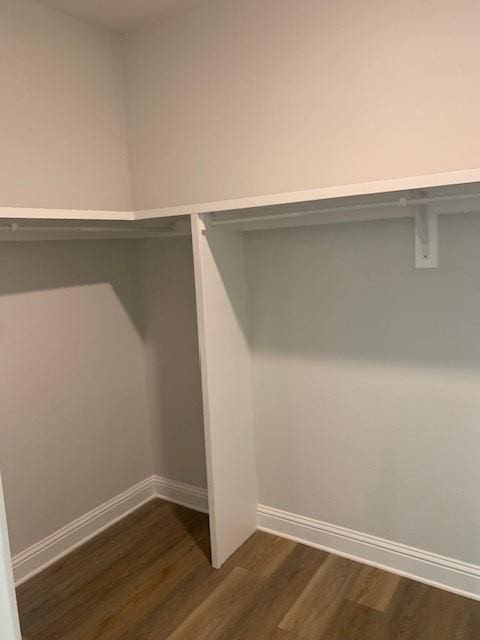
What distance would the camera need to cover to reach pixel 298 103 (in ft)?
6.78

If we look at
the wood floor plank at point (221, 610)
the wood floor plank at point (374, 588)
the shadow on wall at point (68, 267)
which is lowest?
the wood floor plank at point (221, 610)

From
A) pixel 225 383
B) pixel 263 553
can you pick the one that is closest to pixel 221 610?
pixel 263 553

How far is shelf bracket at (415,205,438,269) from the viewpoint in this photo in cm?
188

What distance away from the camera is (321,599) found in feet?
6.82

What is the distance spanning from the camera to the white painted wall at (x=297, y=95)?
5.81 feet

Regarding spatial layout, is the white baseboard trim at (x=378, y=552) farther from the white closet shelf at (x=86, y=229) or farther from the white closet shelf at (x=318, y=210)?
the white closet shelf at (x=86, y=229)

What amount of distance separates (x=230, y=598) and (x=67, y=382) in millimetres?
1223

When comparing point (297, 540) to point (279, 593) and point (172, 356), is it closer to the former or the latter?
point (279, 593)

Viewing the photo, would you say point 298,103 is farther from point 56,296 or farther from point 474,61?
point 56,296

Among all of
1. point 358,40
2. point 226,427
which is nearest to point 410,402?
point 226,427

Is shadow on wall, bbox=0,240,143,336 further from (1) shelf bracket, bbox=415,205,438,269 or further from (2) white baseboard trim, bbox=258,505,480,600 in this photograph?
(1) shelf bracket, bbox=415,205,438,269

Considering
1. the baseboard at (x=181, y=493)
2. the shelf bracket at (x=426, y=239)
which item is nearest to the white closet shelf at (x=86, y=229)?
the shelf bracket at (x=426, y=239)

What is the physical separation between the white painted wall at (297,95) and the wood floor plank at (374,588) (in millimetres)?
1664

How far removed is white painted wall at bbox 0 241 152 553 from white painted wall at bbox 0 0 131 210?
0.83ft
